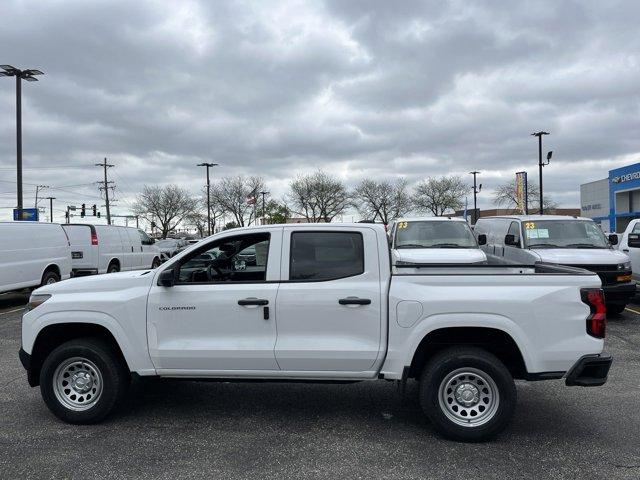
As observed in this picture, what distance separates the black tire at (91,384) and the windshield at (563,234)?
8.33m

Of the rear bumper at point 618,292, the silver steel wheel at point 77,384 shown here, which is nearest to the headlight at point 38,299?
the silver steel wheel at point 77,384

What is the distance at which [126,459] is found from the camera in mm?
4082

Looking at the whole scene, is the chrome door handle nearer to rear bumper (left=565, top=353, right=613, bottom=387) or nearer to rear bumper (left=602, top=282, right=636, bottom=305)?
rear bumper (left=565, top=353, right=613, bottom=387)

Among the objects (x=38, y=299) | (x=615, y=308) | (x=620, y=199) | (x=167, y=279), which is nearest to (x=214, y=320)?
(x=167, y=279)

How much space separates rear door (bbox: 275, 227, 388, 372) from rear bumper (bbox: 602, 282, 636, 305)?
22.3 ft

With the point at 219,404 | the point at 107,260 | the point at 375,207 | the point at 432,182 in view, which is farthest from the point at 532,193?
the point at 219,404

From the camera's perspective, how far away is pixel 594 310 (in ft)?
14.1

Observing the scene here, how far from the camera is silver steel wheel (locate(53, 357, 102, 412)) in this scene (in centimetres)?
478

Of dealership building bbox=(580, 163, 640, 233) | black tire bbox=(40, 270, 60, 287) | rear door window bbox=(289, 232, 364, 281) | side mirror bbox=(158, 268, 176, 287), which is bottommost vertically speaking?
black tire bbox=(40, 270, 60, 287)

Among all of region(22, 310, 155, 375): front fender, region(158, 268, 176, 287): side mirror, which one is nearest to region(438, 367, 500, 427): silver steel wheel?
region(158, 268, 176, 287): side mirror

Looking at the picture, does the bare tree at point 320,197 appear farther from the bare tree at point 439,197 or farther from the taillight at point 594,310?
the taillight at point 594,310

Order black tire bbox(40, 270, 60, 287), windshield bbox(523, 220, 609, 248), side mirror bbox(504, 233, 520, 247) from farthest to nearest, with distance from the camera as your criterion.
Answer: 1. black tire bbox(40, 270, 60, 287)
2. side mirror bbox(504, 233, 520, 247)
3. windshield bbox(523, 220, 609, 248)

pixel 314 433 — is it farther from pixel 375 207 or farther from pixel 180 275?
pixel 375 207

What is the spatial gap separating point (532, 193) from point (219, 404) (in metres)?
74.0
